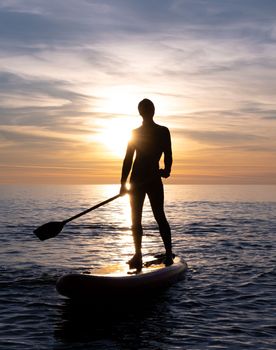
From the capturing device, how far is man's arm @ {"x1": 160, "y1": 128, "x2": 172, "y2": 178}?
32.6 feet

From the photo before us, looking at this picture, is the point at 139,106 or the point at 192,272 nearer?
the point at 139,106

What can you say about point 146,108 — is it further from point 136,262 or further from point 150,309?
point 150,309

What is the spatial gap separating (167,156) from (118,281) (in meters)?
3.01

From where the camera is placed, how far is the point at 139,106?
9.83 meters

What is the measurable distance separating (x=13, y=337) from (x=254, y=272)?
7.45 meters

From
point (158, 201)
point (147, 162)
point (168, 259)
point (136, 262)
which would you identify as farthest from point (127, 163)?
point (168, 259)

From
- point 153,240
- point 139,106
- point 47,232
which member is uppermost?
point 139,106

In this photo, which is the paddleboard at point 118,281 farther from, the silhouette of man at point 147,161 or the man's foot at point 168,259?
the silhouette of man at point 147,161

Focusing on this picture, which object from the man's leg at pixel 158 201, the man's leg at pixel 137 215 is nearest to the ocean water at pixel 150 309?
the man's leg at pixel 137 215

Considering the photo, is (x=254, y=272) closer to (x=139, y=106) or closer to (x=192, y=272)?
(x=192, y=272)

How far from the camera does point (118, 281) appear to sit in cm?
844

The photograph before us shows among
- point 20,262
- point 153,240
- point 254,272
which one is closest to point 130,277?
point 254,272

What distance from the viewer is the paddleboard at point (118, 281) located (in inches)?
312

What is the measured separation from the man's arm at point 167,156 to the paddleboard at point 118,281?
2088 millimetres
